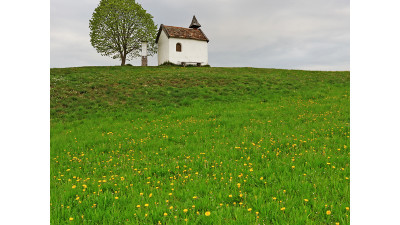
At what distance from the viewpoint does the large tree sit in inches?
1515

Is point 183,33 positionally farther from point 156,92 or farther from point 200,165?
point 200,165

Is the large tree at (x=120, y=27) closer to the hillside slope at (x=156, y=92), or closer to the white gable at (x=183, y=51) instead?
the white gable at (x=183, y=51)

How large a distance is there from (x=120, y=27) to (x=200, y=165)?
3815 cm

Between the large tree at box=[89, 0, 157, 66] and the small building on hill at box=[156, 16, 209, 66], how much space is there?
249 centimetres

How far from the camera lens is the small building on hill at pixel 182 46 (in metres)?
39.5

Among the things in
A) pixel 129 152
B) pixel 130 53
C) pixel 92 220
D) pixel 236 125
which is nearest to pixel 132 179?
pixel 92 220

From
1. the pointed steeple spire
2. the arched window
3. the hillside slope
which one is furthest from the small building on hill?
the hillside slope

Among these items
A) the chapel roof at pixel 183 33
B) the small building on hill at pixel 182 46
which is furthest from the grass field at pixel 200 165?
the chapel roof at pixel 183 33

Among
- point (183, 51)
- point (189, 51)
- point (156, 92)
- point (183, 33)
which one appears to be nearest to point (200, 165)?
point (156, 92)

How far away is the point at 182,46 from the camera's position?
132ft

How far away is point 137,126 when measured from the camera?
10.9 meters

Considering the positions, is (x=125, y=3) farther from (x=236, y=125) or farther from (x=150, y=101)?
(x=236, y=125)

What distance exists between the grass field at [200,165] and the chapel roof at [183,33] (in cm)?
2795

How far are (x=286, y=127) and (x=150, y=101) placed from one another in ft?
30.3
